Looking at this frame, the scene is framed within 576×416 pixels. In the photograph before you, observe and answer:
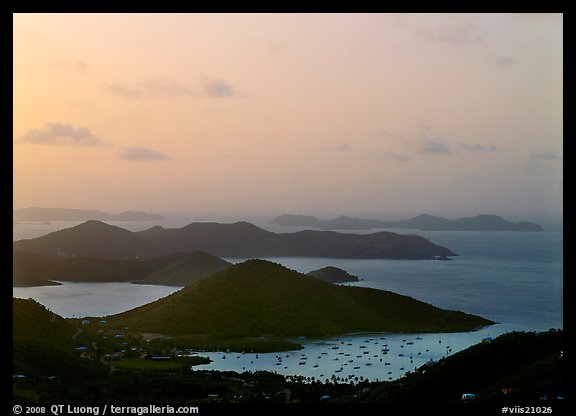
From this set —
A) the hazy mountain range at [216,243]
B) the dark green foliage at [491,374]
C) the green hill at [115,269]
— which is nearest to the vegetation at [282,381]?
the dark green foliage at [491,374]

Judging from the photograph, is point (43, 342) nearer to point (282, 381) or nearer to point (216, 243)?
point (282, 381)

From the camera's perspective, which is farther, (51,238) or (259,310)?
(51,238)

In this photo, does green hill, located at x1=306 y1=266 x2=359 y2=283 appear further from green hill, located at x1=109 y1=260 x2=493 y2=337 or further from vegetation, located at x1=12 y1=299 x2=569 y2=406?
vegetation, located at x1=12 y1=299 x2=569 y2=406

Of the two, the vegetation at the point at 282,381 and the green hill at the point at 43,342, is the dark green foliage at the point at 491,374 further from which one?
the green hill at the point at 43,342

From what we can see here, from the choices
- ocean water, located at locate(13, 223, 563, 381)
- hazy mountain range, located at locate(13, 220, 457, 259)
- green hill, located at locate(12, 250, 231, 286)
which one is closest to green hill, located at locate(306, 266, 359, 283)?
ocean water, located at locate(13, 223, 563, 381)
